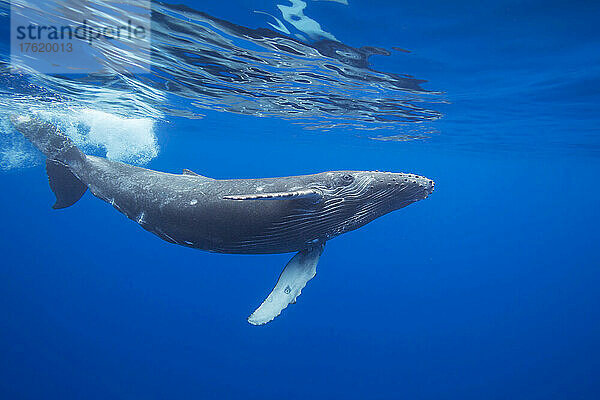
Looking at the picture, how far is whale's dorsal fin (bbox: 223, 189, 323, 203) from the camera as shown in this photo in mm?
3180

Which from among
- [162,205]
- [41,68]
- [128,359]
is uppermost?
[41,68]

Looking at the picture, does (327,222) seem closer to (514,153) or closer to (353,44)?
(353,44)

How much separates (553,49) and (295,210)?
10.1 metres

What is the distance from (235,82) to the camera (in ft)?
46.8

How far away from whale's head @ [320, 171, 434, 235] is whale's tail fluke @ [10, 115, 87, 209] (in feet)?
18.9

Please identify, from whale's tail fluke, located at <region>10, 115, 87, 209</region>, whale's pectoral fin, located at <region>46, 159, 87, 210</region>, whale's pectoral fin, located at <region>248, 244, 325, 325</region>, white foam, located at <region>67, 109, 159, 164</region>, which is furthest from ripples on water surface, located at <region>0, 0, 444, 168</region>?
whale's pectoral fin, located at <region>248, 244, 325, 325</region>

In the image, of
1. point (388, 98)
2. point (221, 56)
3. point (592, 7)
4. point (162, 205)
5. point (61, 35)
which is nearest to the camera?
point (162, 205)

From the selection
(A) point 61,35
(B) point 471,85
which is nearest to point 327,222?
(A) point 61,35

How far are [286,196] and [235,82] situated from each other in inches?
489

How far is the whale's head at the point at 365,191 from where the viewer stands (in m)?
4.19

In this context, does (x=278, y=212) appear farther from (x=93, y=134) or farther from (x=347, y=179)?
(x=93, y=134)

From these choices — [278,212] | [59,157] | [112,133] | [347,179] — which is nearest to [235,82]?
[59,157]

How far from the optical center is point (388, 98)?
15273 millimetres

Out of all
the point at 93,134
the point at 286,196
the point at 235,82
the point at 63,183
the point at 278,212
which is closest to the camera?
the point at 286,196
